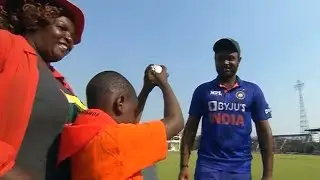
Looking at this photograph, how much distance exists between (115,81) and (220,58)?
2.50m

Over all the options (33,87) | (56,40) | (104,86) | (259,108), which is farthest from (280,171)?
(33,87)

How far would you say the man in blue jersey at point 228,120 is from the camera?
172 inches

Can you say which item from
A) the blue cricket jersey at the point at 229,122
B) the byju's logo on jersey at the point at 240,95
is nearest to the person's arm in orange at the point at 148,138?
the blue cricket jersey at the point at 229,122

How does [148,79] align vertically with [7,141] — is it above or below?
above

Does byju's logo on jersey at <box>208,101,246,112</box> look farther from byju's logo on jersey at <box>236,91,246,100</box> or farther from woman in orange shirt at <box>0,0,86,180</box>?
woman in orange shirt at <box>0,0,86,180</box>

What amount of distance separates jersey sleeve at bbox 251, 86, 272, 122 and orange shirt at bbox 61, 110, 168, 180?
264cm

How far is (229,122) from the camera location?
4.38 m

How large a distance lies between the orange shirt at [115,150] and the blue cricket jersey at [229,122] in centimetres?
242

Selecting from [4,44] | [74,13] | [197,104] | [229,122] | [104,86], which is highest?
[74,13]

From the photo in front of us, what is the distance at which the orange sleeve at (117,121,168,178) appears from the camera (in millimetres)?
1926

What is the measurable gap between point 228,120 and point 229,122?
19mm

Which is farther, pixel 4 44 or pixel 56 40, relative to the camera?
pixel 56 40

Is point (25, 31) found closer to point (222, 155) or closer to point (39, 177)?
point (39, 177)

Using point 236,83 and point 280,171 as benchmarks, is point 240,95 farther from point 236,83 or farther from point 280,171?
point 280,171
